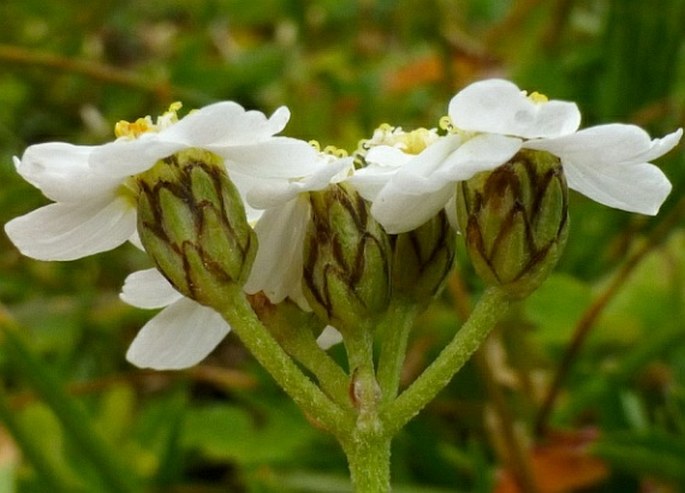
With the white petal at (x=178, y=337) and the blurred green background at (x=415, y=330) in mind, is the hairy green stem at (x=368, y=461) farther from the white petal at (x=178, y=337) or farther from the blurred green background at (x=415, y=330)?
the blurred green background at (x=415, y=330)

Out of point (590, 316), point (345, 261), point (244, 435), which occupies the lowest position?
point (244, 435)

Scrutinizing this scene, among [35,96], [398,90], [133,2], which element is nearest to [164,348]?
[398,90]

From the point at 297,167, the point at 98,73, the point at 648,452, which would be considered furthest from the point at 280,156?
the point at 98,73

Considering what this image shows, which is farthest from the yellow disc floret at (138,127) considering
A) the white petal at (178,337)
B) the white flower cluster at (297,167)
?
the white petal at (178,337)

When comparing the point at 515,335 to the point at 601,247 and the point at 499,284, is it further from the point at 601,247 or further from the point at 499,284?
the point at 499,284

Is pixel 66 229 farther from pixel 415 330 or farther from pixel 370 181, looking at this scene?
pixel 415 330

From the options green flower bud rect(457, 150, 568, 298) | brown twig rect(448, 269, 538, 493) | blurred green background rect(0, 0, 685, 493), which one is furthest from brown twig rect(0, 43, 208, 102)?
green flower bud rect(457, 150, 568, 298)
